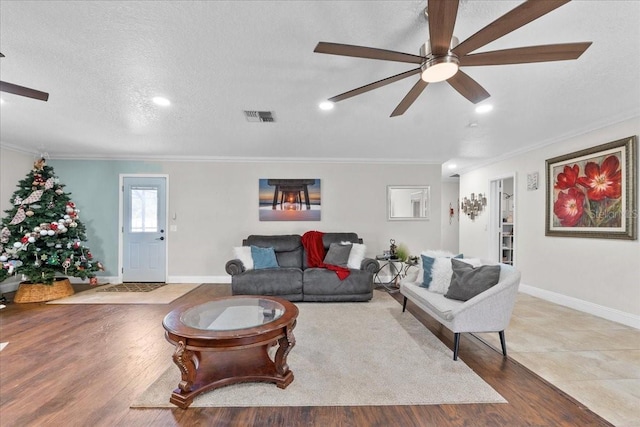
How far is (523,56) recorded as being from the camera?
1.63m

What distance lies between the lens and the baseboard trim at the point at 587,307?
329cm

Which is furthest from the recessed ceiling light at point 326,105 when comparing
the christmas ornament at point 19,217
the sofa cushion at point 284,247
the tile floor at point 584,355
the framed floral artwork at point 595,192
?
the christmas ornament at point 19,217

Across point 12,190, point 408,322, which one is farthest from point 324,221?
point 12,190

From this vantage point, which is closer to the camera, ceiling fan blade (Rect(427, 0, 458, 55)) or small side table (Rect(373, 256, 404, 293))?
ceiling fan blade (Rect(427, 0, 458, 55))

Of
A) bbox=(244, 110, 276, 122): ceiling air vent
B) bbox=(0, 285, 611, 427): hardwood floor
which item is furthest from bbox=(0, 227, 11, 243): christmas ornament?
bbox=(244, 110, 276, 122): ceiling air vent

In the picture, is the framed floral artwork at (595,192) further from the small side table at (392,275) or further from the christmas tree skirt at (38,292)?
the christmas tree skirt at (38,292)

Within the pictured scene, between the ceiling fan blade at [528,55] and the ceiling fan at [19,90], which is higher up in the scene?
the ceiling fan blade at [528,55]

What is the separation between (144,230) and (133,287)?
1.08m

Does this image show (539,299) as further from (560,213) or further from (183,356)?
(183,356)

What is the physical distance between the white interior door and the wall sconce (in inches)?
256

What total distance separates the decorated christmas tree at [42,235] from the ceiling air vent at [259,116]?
3581 millimetres

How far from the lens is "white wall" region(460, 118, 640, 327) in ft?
11.0

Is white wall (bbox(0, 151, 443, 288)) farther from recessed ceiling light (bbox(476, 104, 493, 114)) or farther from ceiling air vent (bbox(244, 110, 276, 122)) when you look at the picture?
recessed ceiling light (bbox(476, 104, 493, 114))

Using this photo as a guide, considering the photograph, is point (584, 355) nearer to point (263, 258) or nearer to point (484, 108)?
point (484, 108)
